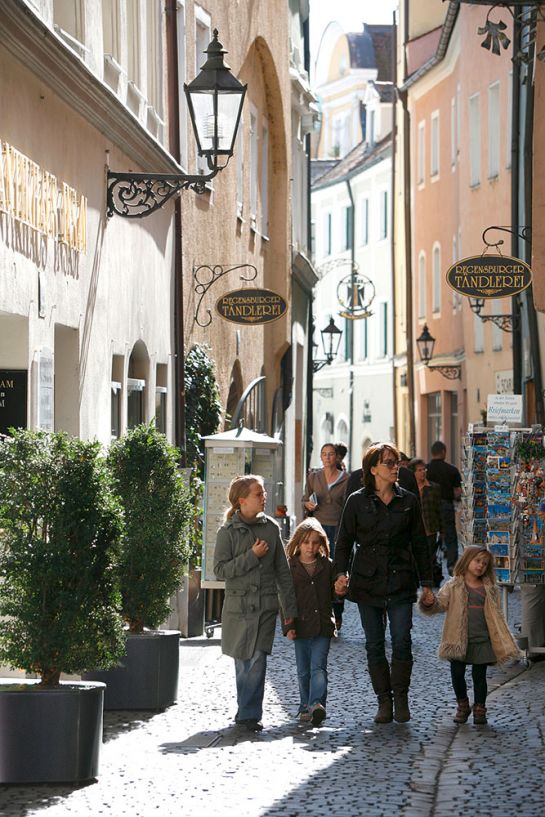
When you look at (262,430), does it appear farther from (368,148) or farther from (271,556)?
(368,148)

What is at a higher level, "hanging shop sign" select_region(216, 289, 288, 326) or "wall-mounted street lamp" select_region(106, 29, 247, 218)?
"wall-mounted street lamp" select_region(106, 29, 247, 218)

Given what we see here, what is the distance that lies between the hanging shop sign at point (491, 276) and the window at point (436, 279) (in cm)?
2435

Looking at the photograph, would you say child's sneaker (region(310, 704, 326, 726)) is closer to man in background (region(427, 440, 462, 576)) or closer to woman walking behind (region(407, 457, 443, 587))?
woman walking behind (region(407, 457, 443, 587))

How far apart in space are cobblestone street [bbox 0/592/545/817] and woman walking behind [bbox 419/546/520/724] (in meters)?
0.26

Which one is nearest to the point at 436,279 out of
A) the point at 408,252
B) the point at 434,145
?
the point at 408,252

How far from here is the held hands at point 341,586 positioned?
11086mm

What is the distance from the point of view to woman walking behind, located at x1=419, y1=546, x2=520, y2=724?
11.1 m

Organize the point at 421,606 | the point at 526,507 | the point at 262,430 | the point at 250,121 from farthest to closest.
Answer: the point at 262,430 → the point at 250,121 → the point at 526,507 → the point at 421,606

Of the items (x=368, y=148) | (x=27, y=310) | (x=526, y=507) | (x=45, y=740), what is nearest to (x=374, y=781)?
(x=45, y=740)

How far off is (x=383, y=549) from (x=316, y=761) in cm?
181

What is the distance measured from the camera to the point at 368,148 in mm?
60594

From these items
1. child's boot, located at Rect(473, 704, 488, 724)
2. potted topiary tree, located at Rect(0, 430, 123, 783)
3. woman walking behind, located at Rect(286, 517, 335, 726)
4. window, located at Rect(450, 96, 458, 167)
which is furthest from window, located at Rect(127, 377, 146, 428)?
window, located at Rect(450, 96, 458, 167)

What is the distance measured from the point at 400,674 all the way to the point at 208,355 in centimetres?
1074

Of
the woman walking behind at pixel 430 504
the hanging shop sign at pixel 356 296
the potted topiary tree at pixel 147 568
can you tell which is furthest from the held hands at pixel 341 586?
the hanging shop sign at pixel 356 296
